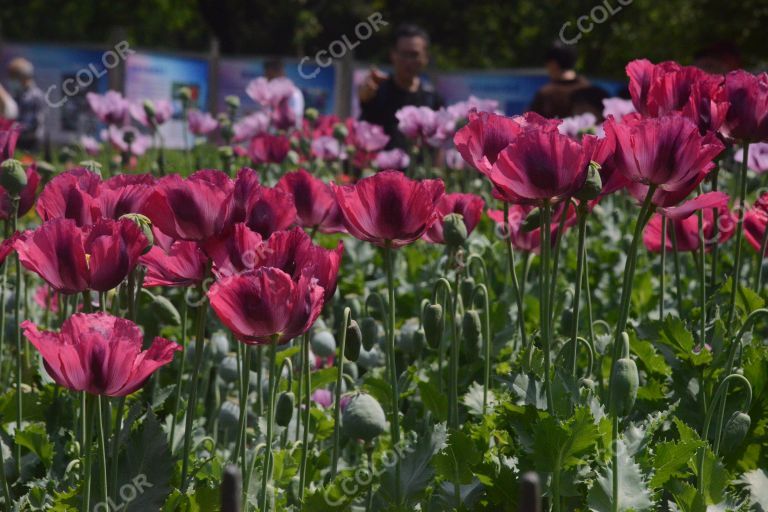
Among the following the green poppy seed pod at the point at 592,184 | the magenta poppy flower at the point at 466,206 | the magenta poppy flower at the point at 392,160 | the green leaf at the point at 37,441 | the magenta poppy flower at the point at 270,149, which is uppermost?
the green poppy seed pod at the point at 592,184

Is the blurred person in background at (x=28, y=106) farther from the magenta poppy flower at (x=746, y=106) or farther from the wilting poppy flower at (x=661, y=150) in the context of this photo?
the wilting poppy flower at (x=661, y=150)

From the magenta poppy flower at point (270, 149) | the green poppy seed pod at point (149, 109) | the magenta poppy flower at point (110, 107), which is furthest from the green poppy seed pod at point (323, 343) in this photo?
the magenta poppy flower at point (110, 107)

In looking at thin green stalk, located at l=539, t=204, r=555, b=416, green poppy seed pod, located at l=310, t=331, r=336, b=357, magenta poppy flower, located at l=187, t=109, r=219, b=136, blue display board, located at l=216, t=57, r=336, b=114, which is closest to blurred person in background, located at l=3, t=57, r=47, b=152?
magenta poppy flower, located at l=187, t=109, r=219, b=136

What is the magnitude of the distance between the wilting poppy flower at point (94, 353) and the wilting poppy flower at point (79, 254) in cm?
11

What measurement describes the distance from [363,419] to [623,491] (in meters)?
0.38

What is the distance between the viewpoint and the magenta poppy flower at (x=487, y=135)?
4.32ft

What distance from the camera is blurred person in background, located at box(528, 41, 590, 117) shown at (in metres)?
5.81

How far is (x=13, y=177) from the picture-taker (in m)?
1.57

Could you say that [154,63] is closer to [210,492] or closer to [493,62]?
[210,492]

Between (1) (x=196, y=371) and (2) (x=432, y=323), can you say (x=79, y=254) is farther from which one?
(2) (x=432, y=323)

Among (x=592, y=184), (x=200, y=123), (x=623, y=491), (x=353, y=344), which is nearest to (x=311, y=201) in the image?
(x=353, y=344)

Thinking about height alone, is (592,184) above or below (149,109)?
above

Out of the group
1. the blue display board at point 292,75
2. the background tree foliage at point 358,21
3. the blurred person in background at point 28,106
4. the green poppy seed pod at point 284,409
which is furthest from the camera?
the background tree foliage at point 358,21

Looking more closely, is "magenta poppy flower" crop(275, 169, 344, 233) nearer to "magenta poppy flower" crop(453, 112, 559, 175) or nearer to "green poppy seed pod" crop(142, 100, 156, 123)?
"magenta poppy flower" crop(453, 112, 559, 175)
